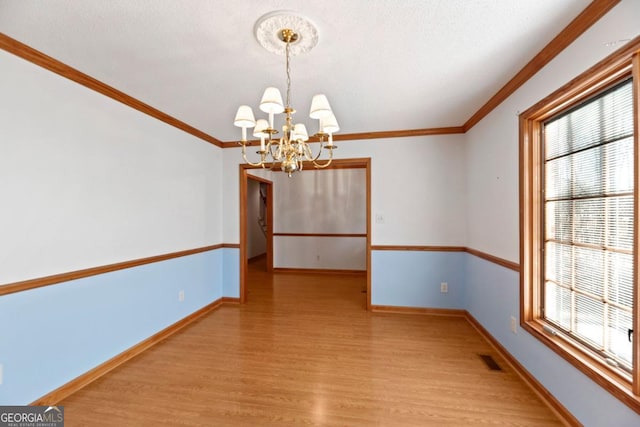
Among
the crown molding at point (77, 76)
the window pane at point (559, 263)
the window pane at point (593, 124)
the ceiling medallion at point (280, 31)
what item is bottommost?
the window pane at point (559, 263)

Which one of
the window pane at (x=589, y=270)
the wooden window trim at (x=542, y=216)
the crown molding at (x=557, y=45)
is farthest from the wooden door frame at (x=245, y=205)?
the window pane at (x=589, y=270)

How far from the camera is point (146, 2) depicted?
1.35 metres

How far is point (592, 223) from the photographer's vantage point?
1.56 meters

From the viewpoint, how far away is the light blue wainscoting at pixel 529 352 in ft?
4.51

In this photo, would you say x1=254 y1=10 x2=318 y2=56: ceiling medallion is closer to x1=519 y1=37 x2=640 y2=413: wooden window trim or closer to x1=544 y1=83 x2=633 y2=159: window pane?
x1=519 y1=37 x2=640 y2=413: wooden window trim

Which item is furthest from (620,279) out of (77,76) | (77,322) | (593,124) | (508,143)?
(77,76)

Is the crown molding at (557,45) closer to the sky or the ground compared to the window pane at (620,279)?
closer to the sky

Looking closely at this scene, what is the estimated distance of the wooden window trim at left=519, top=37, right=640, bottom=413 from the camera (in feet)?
4.01

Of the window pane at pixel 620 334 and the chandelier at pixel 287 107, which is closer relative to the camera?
the window pane at pixel 620 334

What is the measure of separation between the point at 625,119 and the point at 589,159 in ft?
0.92

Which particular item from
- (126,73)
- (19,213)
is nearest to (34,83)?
(126,73)

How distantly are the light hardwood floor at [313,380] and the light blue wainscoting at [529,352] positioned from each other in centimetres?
17

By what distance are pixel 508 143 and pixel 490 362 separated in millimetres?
1868

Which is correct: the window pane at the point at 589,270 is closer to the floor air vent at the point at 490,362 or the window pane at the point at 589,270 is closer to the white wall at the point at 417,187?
the floor air vent at the point at 490,362
